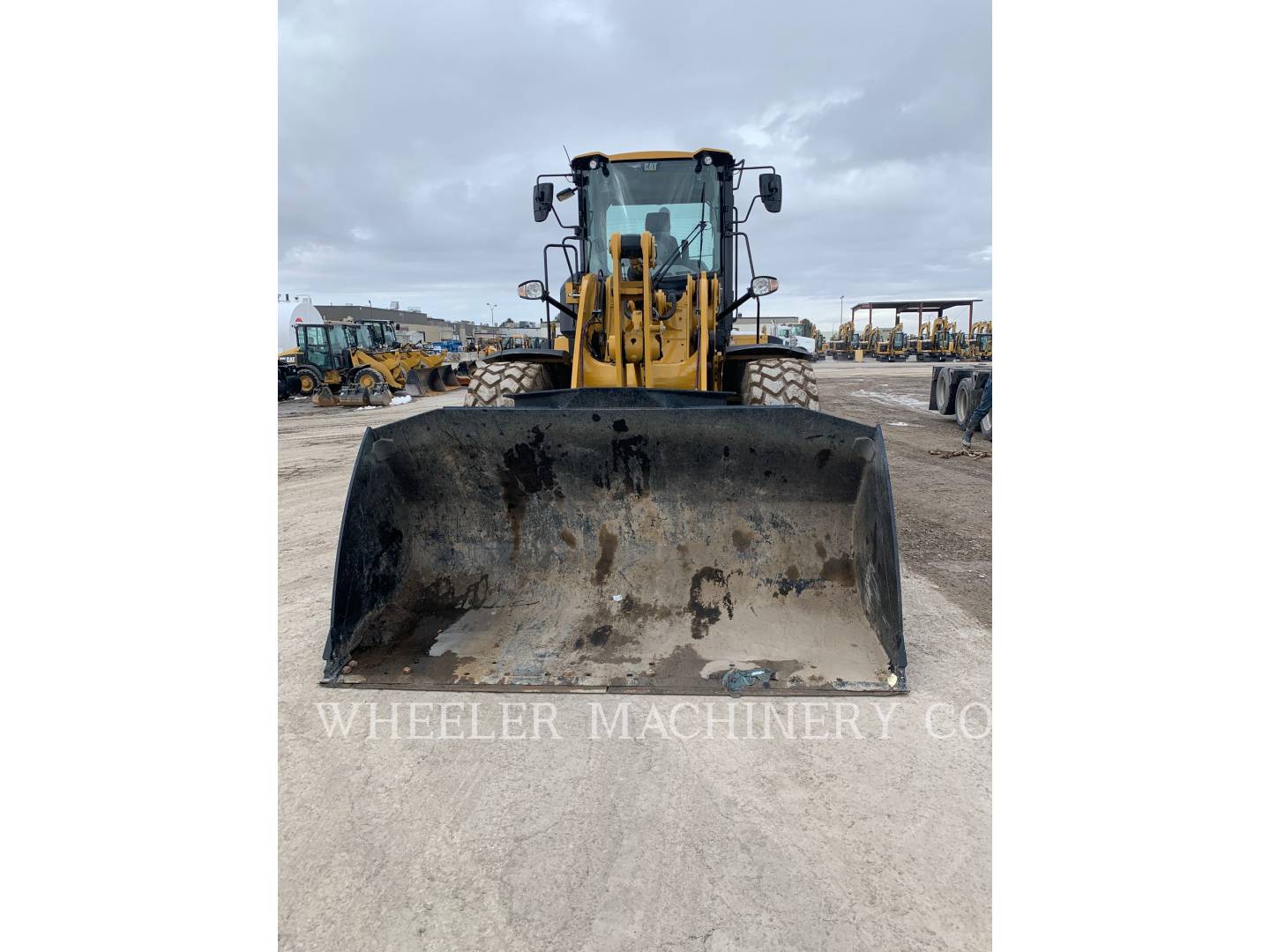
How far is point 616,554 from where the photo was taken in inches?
126

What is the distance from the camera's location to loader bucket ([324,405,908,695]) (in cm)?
272

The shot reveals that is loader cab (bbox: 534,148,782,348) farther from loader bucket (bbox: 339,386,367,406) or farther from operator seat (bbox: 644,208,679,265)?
loader bucket (bbox: 339,386,367,406)

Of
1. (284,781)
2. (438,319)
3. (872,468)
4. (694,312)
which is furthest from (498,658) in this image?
(438,319)

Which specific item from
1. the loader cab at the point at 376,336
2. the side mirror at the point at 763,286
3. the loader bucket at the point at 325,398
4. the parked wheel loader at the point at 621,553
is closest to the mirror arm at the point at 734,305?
the side mirror at the point at 763,286

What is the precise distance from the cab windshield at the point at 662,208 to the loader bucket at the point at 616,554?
2547 millimetres

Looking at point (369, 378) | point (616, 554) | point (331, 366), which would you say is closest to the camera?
point (616, 554)

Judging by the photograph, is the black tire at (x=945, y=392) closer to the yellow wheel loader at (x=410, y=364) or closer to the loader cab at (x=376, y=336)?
the yellow wheel loader at (x=410, y=364)

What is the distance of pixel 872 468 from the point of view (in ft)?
9.39

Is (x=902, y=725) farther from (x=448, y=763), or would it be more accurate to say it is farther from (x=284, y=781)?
(x=284, y=781)

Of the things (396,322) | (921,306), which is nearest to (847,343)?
(921,306)

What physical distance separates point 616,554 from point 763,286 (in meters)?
2.40

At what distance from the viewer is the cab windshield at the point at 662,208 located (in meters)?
5.14

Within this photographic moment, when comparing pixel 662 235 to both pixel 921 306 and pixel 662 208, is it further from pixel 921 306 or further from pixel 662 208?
pixel 921 306

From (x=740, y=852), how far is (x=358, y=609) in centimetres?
192
